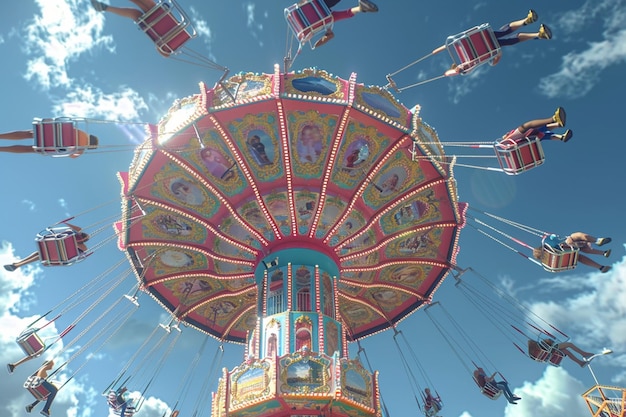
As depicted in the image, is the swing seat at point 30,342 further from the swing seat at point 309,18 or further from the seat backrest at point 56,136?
the swing seat at point 309,18

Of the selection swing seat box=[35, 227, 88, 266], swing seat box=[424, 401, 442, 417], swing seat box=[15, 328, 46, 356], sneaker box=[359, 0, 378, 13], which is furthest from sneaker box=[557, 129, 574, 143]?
swing seat box=[15, 328, 46, 356]

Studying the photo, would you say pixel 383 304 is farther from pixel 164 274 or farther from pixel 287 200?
pixel 164 274

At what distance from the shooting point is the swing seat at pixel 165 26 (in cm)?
1050

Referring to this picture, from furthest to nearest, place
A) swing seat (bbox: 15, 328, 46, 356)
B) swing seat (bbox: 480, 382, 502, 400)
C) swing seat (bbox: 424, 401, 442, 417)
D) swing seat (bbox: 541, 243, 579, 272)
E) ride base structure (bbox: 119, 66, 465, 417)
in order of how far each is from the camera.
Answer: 1. swing seat (bbox: 424, 401, 442, 417)
2. swing seat (bbox: 480, 382, 502, 400)
3. swing seat (bbox: 15, 328, 46, 356)
4. swing seat (bbox: 541, 243, 579, 272)
5. ride base structure (bbox: 119, 66, 465, 417)

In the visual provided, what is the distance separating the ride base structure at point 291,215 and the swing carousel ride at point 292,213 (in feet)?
0.14

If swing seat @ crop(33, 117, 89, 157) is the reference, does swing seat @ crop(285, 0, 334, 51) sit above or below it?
above

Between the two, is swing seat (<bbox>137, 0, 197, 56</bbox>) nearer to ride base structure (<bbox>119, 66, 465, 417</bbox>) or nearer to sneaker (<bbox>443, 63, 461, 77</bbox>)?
ride base structure (<bbox>119, 66, 465, 417</bbox>)

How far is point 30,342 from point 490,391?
14.8 meters

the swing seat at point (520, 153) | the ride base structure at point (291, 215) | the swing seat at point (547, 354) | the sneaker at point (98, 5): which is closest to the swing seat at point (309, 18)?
the ride base structure at point (291, 215)

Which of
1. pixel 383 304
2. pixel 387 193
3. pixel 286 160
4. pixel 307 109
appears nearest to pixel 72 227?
pixel 286 160

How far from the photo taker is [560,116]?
11445 millimetres

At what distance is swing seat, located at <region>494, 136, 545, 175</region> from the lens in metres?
12.2

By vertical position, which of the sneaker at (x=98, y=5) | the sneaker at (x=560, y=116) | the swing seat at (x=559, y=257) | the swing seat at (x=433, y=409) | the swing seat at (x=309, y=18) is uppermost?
the swing seat at (x=309, y=18)

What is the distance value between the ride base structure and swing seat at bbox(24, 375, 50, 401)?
4.60 meters
